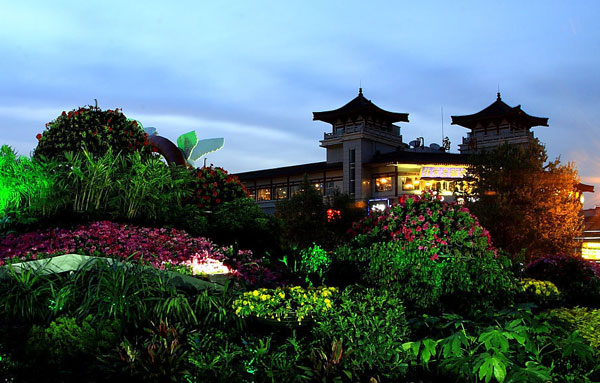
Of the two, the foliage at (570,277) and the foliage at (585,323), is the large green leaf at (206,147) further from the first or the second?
the foliage at (585,323)

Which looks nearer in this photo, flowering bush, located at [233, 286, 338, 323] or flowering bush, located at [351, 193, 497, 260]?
flowering bush, located at [233, 286, 338, 323]

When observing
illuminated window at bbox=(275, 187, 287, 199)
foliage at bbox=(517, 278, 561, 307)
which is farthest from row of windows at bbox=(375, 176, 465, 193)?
foliage at bbox=(517, 278, 561, 307)

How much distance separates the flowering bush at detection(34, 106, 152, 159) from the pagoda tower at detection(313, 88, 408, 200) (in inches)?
1687

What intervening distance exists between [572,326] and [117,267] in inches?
201

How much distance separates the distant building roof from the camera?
59.5 metres

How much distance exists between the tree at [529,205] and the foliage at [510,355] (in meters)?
16.2

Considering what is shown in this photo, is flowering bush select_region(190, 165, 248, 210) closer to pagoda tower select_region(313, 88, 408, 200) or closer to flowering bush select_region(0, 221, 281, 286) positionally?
flowering bush select_region(0, 221, 281, 286)

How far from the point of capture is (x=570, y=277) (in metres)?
11.9

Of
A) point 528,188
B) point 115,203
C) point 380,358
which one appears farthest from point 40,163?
point 528,188

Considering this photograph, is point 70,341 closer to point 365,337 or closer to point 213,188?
point 365,337

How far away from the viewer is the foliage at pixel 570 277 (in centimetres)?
1061

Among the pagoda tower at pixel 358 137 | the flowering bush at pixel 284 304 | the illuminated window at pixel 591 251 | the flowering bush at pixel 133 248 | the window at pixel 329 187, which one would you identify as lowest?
the illuminated window at pixel 591 251

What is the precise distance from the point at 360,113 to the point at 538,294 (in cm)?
5372

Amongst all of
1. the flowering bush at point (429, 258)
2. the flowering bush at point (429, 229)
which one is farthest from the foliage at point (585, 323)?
the flowering bush at point (429, 229)
